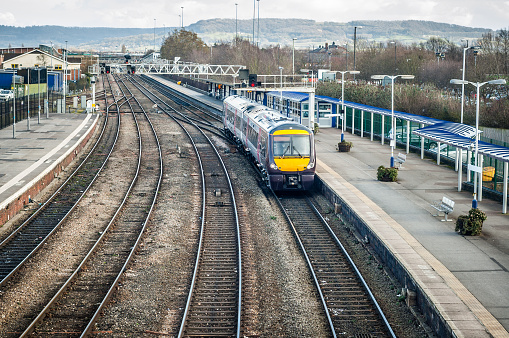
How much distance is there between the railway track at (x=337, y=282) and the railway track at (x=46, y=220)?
811cm

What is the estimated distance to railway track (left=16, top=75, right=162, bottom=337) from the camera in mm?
13281

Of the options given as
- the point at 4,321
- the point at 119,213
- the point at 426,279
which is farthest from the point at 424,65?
the point at 4,321

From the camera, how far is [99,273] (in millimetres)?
16625

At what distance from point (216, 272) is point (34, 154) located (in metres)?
20.4

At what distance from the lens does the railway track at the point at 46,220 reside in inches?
698

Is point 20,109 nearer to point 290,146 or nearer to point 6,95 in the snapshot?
point 6,95

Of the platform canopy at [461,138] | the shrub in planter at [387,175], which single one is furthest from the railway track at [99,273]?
the platform canopy at [461,138]

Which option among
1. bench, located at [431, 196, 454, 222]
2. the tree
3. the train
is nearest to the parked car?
the train

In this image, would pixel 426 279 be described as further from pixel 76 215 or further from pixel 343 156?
pixel 343 156

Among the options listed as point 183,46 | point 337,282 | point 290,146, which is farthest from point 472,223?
point 183,46

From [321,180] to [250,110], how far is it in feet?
27.3

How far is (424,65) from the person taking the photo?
67.8 m

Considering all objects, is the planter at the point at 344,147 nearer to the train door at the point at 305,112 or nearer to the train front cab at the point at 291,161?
the train front cab at the point at 291,161

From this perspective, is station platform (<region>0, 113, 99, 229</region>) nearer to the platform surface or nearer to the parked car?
the platform surface
